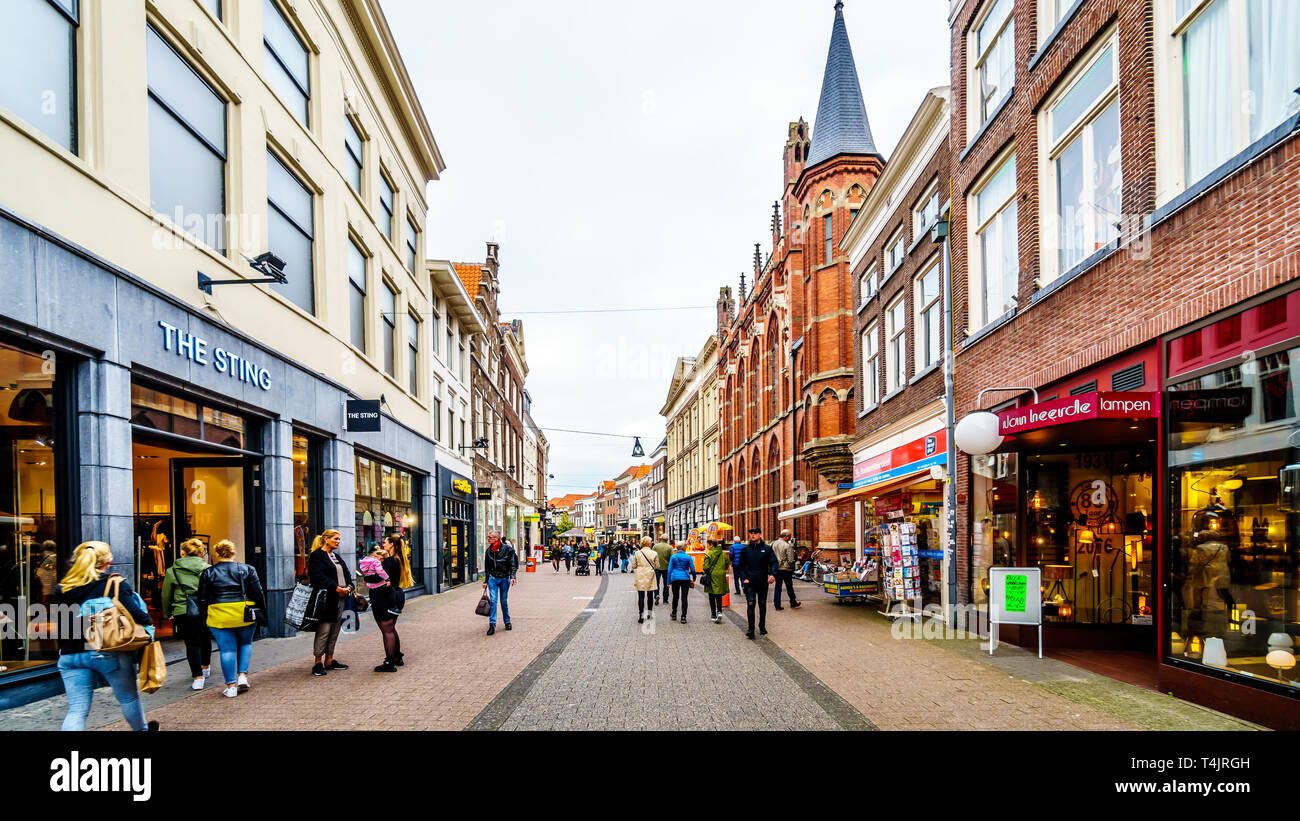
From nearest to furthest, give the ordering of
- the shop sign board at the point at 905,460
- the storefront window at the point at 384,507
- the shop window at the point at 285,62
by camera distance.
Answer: the shop window at the point at 285,62 < the shop sign board at the point at 905,460 < the storefront window at the point at 384,507

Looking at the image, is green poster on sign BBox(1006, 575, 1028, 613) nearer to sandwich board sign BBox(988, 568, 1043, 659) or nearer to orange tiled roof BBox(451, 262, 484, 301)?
sandwich board sign BBox(988, 568, 1043, 659)

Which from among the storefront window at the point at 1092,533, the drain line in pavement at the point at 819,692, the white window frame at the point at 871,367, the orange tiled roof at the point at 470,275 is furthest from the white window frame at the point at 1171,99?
the orange tiled roof at the point at 470,275

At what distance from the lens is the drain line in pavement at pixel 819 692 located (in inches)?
259

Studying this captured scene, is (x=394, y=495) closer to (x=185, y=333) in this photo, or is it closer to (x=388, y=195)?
(x=388, y=195)

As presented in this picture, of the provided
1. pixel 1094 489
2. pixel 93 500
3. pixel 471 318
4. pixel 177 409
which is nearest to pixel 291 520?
pixel 177 409

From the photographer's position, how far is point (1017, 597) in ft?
32.9

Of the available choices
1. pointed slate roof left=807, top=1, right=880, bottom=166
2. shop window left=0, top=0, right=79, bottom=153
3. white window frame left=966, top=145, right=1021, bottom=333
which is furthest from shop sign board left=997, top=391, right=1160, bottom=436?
pointed slate roof left=807, top=1, right=880, bottom=166

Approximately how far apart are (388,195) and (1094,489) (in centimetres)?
Result: 1689

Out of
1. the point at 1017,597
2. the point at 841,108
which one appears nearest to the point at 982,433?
the point at 1017,597

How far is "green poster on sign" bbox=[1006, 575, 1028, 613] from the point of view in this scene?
32.8ft

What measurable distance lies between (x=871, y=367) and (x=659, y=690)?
15.0 metres

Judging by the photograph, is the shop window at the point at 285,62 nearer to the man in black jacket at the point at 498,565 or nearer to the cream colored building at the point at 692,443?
the man in black jacket at the point at 498,565

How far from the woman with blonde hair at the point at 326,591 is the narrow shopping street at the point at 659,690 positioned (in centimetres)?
35
